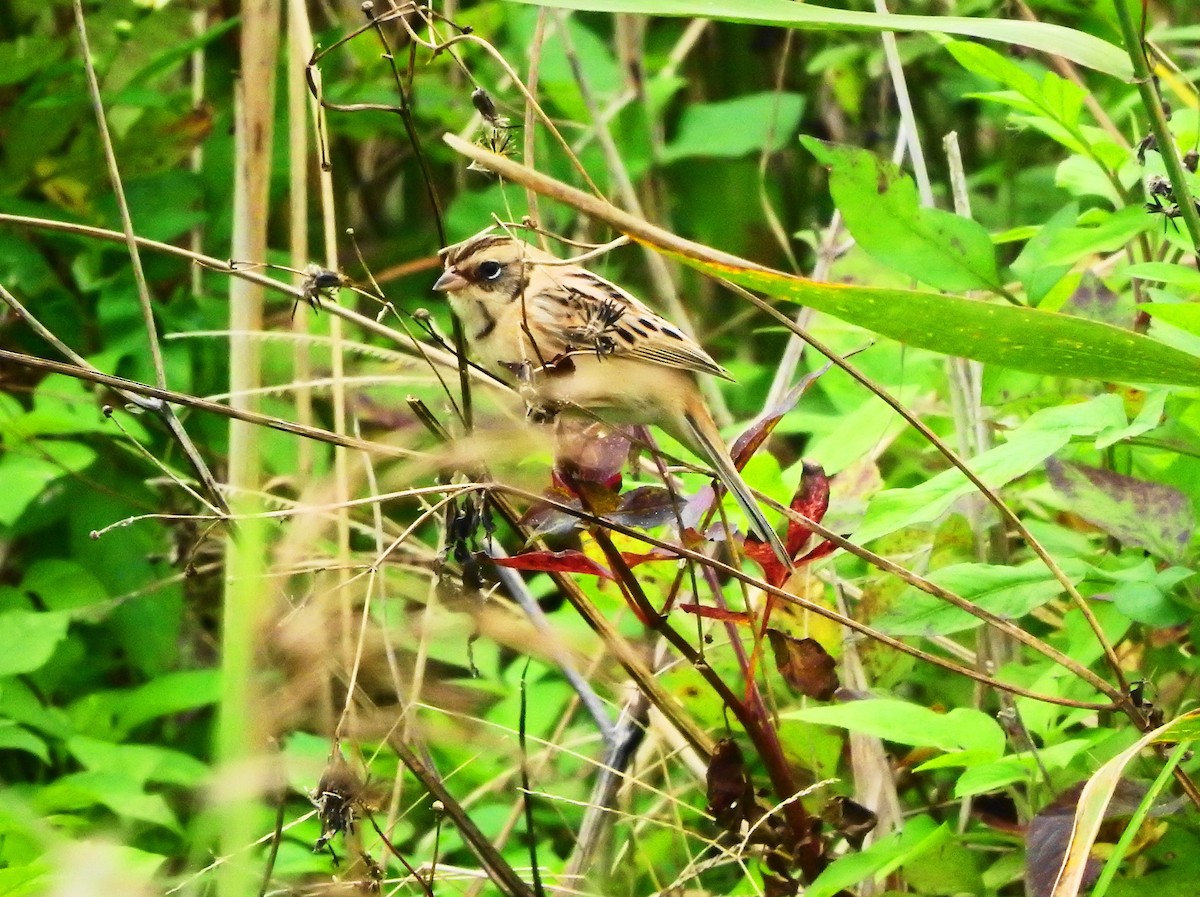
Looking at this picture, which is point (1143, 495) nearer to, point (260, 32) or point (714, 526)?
point (714, 526)

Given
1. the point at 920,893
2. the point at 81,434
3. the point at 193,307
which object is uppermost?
the point at 193,307

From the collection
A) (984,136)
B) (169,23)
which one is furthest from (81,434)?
A: (984,136)

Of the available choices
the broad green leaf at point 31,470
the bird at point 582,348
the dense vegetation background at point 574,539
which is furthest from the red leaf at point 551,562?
the broad green leaf at point 31,470

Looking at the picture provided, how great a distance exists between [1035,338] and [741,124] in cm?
230

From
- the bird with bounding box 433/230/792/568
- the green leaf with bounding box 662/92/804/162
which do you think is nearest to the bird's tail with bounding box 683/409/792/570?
the bird with bounding box 433/230/792/568

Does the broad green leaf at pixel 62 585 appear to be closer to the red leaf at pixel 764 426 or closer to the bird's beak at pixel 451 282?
the bird's beak at pixel 451 282

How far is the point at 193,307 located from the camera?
2281mm

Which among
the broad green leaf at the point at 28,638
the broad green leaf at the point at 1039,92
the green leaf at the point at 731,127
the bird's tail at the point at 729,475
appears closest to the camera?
the bird's tail at the point at 729,475

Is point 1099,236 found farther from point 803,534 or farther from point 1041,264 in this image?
point 803,534

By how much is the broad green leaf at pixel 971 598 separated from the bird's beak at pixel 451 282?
2.26 feet

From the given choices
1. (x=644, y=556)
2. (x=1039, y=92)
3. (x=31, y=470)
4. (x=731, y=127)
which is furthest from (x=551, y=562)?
(x=731, y=127)

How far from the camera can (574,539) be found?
65.1 inches

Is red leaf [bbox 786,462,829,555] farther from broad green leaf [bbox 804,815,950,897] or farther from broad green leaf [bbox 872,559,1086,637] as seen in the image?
broad green leaf [bbox 804,815,950,897]

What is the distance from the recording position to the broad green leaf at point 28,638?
1667 mm
